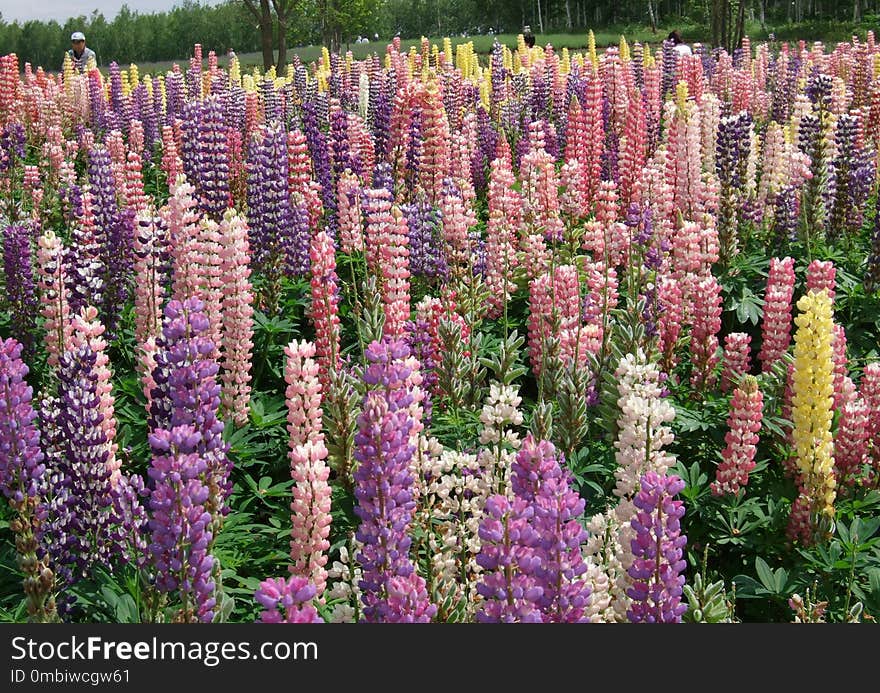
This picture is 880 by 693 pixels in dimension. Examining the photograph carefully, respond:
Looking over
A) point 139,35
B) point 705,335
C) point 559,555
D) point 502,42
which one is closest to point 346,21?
point 502,42

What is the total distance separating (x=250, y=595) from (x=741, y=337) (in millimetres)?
3310

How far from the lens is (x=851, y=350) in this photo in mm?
7027

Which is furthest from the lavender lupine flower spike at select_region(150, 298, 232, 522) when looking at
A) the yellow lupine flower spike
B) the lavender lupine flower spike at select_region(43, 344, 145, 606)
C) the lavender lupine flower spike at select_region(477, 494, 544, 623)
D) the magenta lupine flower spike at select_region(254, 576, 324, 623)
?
the yellow lupine flower spike

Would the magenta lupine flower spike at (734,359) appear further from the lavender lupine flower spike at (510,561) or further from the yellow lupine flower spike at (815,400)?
the lavender lupine flower spike at (510,561)

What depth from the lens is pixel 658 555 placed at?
9.71 feet

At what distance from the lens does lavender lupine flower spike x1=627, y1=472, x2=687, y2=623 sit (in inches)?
117

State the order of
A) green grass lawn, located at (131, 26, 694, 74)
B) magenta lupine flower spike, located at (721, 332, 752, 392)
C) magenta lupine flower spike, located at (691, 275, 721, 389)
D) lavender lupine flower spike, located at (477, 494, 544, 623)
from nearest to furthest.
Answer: lavender lupine flower spike, located at (477, 494, 544, 623), magenta lupine flower spike, located at (721, 332, 752, 392), magenta lupine flower spike, located at (691, 275, 721, 389), green grass lawn, located at (131, 26, 694, 74)

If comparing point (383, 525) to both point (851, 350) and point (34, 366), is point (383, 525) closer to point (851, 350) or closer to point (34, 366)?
point (34, 366)

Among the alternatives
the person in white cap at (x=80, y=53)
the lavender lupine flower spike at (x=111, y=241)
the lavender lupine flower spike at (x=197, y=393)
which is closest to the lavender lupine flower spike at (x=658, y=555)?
the lavender lupine flower spike at (x=197, y=393)

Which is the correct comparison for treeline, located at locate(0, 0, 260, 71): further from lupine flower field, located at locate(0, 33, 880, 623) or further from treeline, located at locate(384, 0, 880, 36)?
lupine flower field, located at locate(0, 33, 880, 623)

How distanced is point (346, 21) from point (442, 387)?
4144 centimetres

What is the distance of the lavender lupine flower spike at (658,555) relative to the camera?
2.97m

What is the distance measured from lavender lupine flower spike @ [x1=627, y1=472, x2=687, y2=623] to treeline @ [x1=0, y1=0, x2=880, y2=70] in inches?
1507

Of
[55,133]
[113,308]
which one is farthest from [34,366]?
[55,133]
